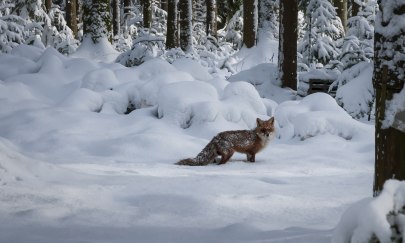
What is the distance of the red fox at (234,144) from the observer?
713cm

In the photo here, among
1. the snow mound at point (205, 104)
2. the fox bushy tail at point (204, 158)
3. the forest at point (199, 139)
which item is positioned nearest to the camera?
the forest at point (199, 139)

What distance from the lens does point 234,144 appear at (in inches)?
287

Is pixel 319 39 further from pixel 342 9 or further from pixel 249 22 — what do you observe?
pixel 342 9

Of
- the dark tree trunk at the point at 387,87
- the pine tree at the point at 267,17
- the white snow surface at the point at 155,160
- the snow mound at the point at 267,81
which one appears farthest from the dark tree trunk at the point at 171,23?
the dark tree trunk at the point at 387,87

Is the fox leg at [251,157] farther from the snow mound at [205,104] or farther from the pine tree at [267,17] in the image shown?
the pine tree at [267,17]

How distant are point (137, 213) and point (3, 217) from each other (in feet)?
3.49

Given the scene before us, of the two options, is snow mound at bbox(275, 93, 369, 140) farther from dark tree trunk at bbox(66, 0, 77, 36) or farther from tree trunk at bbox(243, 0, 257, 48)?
dark tree trunk at bbox(66, 0, 77, 36)

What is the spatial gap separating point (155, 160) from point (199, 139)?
1.43 metres

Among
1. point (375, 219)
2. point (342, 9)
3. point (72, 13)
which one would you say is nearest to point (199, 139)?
point (375, 219)

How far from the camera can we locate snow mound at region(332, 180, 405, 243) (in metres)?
2.02

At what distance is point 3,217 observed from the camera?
370 centimetres

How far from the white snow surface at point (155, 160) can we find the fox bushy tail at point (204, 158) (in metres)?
0.17

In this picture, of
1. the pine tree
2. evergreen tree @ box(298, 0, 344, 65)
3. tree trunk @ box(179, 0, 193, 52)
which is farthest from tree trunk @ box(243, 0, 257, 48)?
tree trunk @ box(179, 0, 193, 52)

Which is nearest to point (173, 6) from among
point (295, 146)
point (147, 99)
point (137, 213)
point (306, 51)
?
point (306, 51)
